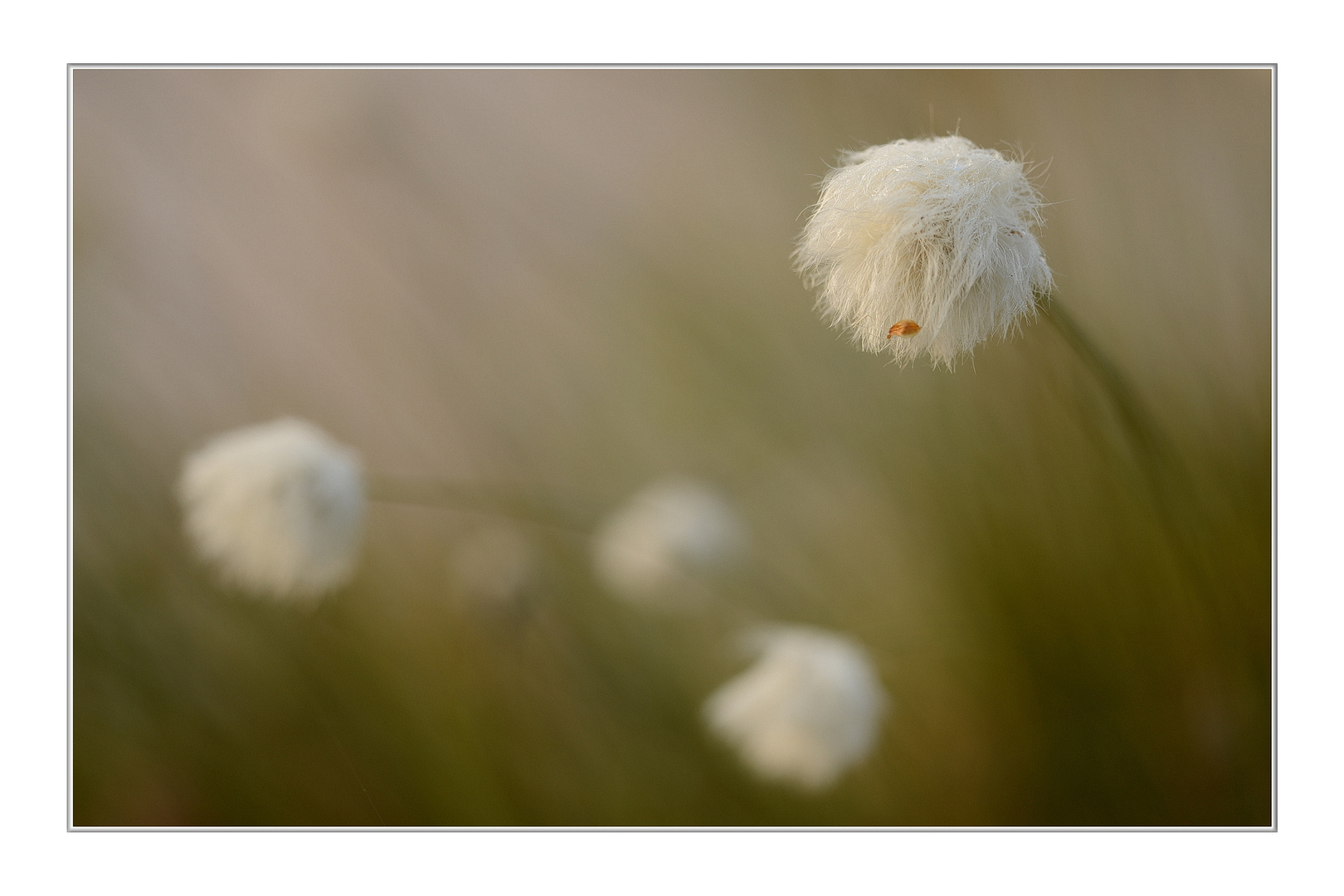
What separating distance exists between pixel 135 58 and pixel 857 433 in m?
0.96

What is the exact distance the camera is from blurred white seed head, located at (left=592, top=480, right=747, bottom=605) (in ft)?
3.13

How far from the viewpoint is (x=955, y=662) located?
0.81 meters

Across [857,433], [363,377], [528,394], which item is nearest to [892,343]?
[857,433]

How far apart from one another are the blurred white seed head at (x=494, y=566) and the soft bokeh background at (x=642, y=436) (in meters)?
0.03

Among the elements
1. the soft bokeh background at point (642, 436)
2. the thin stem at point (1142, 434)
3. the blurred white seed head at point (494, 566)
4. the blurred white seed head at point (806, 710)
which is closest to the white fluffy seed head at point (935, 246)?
the thin stem at point (1142, 434)

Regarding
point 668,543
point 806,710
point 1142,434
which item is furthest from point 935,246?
point 668,543

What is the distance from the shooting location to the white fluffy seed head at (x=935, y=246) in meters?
0.43

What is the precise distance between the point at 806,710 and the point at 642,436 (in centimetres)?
47

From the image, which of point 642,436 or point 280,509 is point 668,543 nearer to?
point 642,436

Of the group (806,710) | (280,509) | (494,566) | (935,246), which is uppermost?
(935,246)

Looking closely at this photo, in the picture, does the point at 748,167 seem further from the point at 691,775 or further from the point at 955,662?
the point at 691,775

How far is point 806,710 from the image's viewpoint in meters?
0.72

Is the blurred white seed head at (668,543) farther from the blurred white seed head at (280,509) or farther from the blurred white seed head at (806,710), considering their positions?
the blurred white seed head at (280,509)

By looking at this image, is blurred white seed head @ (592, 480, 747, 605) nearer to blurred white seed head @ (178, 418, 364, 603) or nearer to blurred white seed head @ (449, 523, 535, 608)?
blurred white seed head @ (449, 523, 535, 608)
